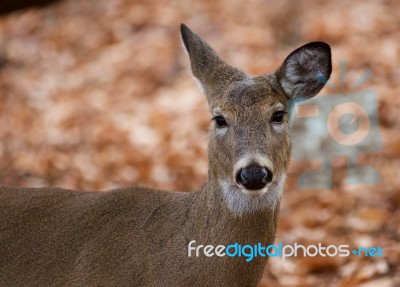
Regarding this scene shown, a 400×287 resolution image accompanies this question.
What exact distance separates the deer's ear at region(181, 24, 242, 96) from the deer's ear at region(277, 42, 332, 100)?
0.86ft

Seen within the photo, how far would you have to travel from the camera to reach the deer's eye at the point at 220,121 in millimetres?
4426

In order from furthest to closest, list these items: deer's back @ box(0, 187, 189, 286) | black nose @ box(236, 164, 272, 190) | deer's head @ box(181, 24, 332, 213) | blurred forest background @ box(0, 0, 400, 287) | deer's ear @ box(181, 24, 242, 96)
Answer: blurred forest background @ box(0, 0, 400, 287), deer's ear @ box(181, 24, 242, 96), deer's back @ box(0, 187, 189, 286), deer's head @ box(181, 24, 332, 213), black nose @ box(236, 164, 272, 190)

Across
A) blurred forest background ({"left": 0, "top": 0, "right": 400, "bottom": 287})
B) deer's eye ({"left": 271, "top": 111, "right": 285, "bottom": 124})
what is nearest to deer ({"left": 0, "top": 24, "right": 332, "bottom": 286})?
deer's eye ({"left": 271, "top": 111, "right": 285, "bottom": 124})

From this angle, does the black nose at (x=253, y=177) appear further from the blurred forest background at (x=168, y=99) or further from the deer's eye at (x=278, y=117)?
the blurred forest background at (x=168, y=99)

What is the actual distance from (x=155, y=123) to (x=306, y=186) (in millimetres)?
2185

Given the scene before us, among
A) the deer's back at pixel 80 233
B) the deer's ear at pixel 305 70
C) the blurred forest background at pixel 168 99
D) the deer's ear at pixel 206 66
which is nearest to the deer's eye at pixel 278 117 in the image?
the deer's ear at pixel 305 70

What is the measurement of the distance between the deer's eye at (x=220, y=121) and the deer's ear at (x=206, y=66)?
24 centimetres

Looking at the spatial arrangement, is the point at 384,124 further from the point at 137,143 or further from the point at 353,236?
the point at 137,143

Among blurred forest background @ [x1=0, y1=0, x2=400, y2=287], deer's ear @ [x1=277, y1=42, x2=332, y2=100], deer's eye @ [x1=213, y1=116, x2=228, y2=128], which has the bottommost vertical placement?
blurred forest background @ [x1=0, y1=0, x2=400, y2=287]

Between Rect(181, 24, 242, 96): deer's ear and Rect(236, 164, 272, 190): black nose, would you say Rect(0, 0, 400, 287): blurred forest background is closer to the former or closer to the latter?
Rect(181, 24, 242, 96): deer's ear

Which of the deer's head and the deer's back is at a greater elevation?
the deer's head

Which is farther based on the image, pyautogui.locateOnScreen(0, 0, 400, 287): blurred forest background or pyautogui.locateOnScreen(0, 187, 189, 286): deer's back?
pyautogui.locateOnScreen(0, 0, 400, 287): blurred forest background

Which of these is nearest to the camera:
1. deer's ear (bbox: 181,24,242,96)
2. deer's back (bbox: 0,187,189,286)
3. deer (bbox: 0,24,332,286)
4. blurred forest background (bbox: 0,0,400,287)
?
deer (bbox: 0,24,332,286)

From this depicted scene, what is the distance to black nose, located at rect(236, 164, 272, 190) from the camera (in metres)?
4.04
